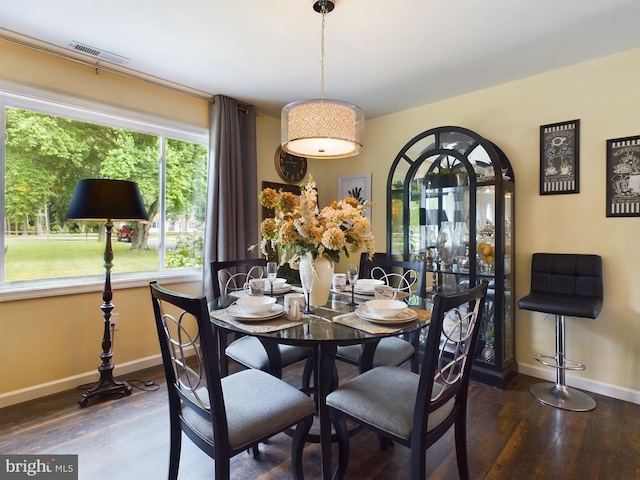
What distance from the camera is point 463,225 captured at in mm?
2943

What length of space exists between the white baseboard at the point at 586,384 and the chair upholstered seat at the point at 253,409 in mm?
2270

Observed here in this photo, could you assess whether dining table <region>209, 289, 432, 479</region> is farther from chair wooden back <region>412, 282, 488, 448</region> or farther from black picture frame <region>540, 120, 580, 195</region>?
black picture frame <region>540, 120, 580, 195</region>

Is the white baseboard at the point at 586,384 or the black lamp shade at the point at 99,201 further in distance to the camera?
the white baseboard at the point at 586,384

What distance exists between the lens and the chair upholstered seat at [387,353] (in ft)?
6.46

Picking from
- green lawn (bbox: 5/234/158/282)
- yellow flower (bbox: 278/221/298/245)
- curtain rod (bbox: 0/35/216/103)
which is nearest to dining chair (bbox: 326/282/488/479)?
yellow flower (bbox: 278/221/298/245)

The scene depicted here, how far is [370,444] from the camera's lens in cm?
191

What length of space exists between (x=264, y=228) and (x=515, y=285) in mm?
2326

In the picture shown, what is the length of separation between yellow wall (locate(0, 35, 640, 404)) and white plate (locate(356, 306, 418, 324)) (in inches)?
69.0

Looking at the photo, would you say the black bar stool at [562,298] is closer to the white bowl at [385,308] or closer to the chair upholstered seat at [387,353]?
the chair upholstered seat at [387,353]

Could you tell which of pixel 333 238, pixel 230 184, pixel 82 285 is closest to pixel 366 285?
pixel 333 238

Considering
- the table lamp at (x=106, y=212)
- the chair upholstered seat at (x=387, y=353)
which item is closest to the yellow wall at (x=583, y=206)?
the chair upholstered seat at (x=387, y=353)

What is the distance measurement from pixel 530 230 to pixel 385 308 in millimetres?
1884

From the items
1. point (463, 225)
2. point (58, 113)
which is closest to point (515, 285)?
point (463, 225)

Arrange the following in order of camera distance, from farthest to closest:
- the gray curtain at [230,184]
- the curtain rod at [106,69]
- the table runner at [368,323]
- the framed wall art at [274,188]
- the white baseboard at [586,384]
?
the framed wall art at [274,188] → the gray curtain at [230,184] → the white baseboard at [586,384] → the curtain rod at [106,69] → the table runner at [368,323]
